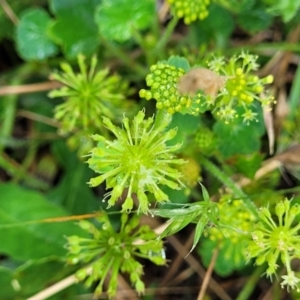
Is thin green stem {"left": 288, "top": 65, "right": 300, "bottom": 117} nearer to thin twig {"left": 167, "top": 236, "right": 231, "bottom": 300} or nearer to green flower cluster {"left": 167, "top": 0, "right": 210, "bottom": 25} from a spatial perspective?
green flower cluster {"left": 167, "top": 0, "right": 210, "bottom": 25}

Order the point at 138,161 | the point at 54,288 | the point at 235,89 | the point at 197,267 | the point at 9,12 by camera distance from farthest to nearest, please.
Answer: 1. the point at 9,12
2. the point at 197,267
3. the point at 54,288
4. the point at 235,89
5. the point at 138,161

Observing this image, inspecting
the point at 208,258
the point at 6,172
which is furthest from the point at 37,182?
the point at 208,258

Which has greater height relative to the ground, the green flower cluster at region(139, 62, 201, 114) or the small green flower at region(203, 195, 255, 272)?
the green flower cluster at region(139, 62, 201, 114)

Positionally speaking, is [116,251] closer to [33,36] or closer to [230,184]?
[230,184]

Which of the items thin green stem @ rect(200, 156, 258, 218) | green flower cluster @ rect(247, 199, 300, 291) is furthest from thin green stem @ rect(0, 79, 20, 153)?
green flower cluster @ rect(247, 199, 300, 291)

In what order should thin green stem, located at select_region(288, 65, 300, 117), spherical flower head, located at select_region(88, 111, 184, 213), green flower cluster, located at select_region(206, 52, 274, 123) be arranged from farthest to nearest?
thin green stem, located at select_region(288, 65, 300, 117), green flower cluster, located at select_region(206, 52, 274, 123), spherical flower head, located at select_region(88, 111, 184, 213)

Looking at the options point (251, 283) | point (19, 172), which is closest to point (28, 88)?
point (19, 172)

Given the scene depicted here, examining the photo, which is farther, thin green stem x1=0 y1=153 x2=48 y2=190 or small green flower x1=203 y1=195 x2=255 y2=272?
thin green stem x1=0 y1=153 x2=48 y2=190
